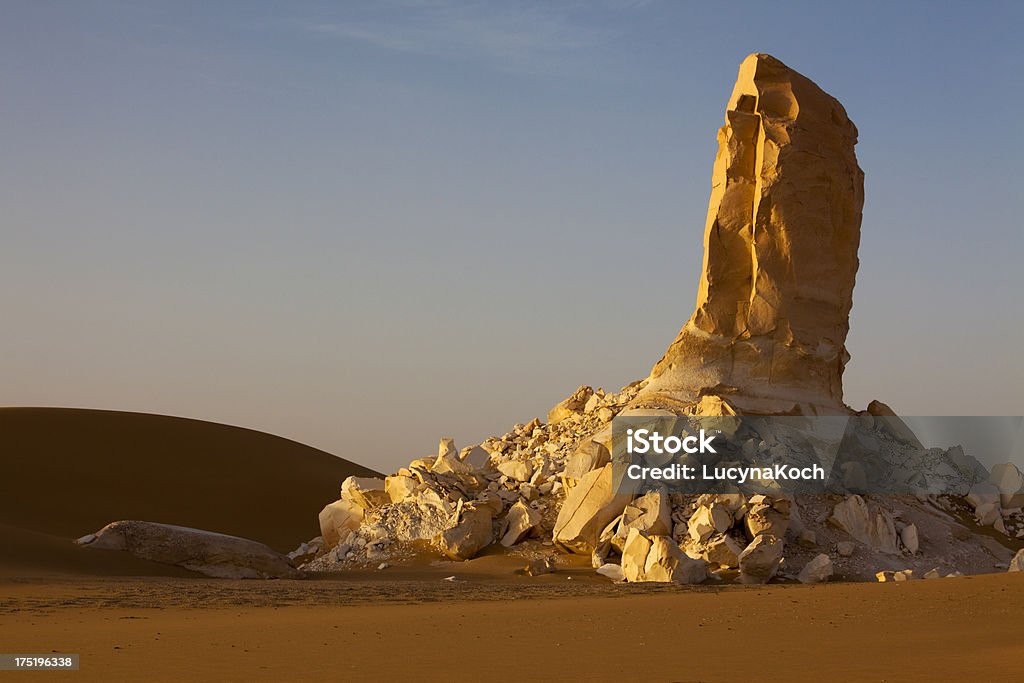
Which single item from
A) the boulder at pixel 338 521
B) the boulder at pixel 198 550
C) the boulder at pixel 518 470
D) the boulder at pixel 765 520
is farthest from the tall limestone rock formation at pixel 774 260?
the boulder at pixel 198 550

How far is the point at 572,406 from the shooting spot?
2144 cm

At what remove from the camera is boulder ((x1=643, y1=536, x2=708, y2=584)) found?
1466 cm

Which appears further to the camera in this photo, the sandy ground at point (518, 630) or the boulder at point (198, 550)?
the boulder at point (198, 550)

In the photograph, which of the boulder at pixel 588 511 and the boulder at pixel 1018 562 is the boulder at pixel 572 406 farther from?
the boulder at pixel 1018 562

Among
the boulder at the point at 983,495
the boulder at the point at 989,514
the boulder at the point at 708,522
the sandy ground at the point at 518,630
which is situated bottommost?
the sandy ground at the point at 518,630

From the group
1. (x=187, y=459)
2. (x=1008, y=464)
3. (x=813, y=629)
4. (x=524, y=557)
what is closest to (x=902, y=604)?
(x=813, y=629)

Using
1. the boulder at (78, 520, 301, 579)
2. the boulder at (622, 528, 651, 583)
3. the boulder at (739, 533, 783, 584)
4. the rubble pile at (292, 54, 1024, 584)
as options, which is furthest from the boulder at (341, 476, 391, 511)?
the boulder at (739, 533, 783, 584)

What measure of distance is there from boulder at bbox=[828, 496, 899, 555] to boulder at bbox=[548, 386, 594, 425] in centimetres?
567

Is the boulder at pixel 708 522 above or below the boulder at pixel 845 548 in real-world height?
above

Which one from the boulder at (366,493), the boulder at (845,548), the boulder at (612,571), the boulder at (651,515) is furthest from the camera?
the boulder at (366,493)

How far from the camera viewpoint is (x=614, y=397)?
66.7 feet

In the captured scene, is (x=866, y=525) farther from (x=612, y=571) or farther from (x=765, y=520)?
(x=612, y=571)

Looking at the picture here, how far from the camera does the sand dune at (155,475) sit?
26578 mm

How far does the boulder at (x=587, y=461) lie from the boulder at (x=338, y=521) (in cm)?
398
